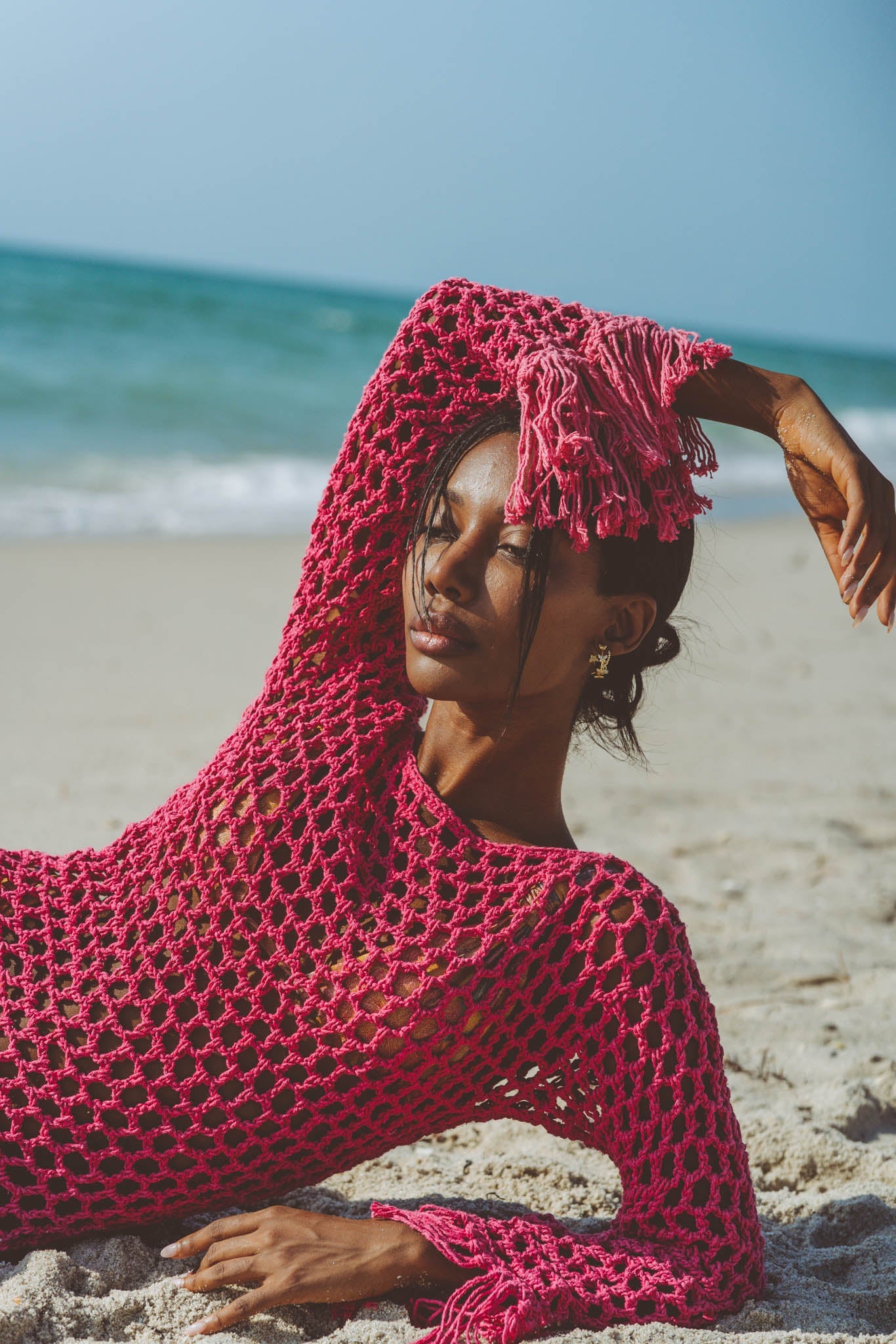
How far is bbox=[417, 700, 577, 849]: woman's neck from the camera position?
2057mm

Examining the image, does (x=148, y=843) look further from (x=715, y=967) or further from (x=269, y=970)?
(x=715, y=967)

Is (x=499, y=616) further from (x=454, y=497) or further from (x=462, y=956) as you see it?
(x=462, y=956)

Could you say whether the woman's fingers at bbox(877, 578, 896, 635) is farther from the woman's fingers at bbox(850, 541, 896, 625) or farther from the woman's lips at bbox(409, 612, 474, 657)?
the woman's lips at bbox(409, 612, 474, 657)

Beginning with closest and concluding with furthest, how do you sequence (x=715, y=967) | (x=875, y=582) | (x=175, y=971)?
(x=875, y=582)
(x=175, y=971)
(x=715, y=967)

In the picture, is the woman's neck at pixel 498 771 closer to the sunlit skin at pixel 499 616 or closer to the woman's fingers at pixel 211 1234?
the sunlit skin at pixel 499 616

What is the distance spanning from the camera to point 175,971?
1.97 m

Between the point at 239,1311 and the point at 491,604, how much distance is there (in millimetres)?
1086

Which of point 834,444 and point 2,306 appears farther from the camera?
point 2,306

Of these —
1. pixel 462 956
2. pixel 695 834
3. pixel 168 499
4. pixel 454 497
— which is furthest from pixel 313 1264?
pixel 168 499

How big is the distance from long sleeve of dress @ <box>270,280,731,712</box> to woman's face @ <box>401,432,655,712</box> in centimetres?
13

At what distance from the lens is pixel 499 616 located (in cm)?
190

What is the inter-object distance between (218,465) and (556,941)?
995 cm

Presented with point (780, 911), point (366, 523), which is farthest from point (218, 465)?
point (366, 523)

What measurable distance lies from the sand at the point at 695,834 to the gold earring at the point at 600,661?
33 cm
